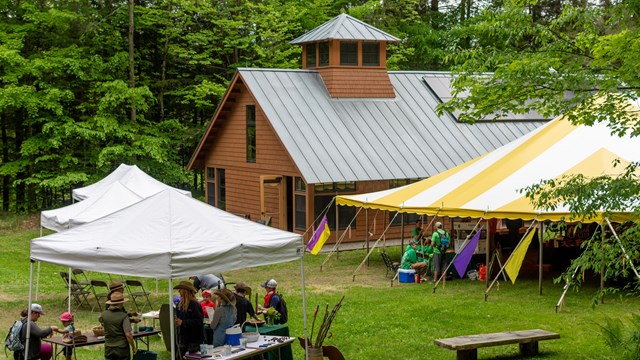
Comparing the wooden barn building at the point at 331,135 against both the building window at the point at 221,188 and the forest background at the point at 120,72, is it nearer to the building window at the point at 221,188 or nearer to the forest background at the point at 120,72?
the building window at the point at 221,188

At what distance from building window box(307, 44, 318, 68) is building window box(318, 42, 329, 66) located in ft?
1.16

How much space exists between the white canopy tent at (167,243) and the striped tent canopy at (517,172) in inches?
300

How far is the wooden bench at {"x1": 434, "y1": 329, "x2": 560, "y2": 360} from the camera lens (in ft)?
38.1

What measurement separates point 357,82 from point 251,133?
409 centimetres

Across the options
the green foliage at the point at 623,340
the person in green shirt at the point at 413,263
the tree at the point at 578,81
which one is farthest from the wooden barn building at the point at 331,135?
the green foliage at the point at 623,340

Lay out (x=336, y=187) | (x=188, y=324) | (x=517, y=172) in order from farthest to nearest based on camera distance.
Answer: (x=336, y=187) < (x=517, y=172) < (x=188, y=324)

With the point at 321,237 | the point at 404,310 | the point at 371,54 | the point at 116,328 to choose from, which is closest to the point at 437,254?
the point at 321,237

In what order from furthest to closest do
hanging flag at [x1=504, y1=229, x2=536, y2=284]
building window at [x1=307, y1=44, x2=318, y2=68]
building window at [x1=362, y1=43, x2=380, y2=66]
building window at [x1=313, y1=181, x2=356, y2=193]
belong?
building window at [x1=307, y1=44, x2=318, y2=68]
building window at [x1=362, y1=43, x2=380, y2=66]
building window at [x1=313, y1=181, x2=356, y2=193]
hanging flag at [x1=504, y1=229, x2=536, y2=284]

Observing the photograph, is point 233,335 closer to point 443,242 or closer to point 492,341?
point 492,341

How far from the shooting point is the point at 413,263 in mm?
19953

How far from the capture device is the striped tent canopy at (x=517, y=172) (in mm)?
17984

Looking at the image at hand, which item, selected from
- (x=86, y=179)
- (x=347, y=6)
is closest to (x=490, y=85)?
(x=86, y=179)

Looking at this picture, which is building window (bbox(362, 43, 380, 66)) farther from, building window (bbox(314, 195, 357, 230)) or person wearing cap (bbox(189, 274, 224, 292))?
person wearing cap (bbox(189, 274, 224, 292))

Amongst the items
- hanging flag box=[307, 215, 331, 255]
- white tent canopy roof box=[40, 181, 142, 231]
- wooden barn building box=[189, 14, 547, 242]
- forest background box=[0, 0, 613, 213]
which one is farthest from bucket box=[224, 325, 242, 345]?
forest background box=[0, 0, 613, 213]
